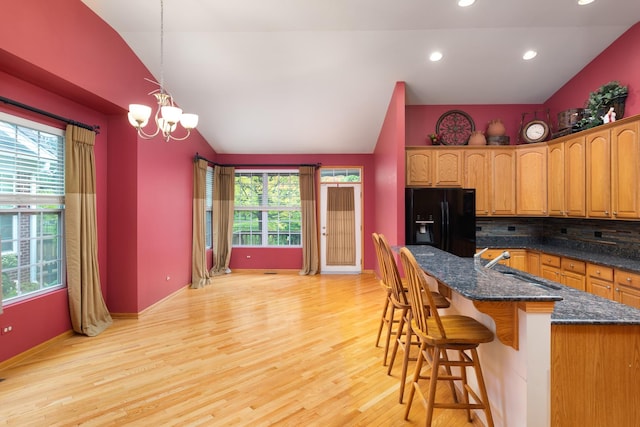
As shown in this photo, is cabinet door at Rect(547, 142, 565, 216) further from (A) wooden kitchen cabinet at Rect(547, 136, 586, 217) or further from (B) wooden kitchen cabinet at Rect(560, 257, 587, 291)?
(B) wooden kitchen cabinet at Rect(560, 257, 587, 291)

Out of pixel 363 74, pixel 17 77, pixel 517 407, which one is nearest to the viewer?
pixel 517 407

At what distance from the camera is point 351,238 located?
6.65 meters

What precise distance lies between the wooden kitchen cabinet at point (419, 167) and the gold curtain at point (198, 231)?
3.56 metres

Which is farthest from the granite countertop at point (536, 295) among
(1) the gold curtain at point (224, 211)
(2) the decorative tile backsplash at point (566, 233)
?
(1) the gold curtain at point (224, 211)

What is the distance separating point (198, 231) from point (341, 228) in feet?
9.46

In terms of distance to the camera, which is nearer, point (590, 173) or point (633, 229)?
point (633, 229)

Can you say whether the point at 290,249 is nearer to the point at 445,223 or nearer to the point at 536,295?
the point at 445,223

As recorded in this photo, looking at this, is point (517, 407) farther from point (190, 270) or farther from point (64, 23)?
point (190, 270)

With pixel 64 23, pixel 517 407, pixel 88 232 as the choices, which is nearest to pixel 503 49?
pixel 517 407

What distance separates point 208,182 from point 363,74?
12.2 ft

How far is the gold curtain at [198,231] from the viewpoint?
5.39 metres

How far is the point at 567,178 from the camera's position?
13.4 feet

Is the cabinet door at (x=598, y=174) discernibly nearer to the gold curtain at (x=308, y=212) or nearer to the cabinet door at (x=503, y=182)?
the cabinet door at (x=503, y=182)

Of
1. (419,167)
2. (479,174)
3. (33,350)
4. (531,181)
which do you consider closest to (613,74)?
(531,181)
